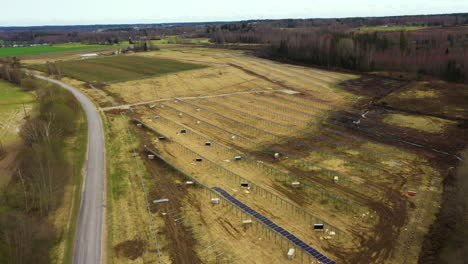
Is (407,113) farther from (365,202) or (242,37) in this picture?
(242,37)

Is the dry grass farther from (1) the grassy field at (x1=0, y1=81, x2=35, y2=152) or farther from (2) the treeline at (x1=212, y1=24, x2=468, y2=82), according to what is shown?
(1) the grassy field at (x1=0, y1=81, x2=35, y2=152)

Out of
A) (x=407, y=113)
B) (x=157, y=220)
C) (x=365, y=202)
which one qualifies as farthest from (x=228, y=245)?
(x=407, y=113)

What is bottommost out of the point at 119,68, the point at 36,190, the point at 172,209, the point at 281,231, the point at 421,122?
the point at 281,231

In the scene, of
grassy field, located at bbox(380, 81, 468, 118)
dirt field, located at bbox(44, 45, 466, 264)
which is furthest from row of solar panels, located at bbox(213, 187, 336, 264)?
grassy field, located at bbox(380, 81, 468, 118)

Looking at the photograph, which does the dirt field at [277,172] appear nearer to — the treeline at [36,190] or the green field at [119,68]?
the treeline at [36,190]

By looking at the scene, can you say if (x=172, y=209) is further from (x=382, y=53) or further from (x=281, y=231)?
(x=382, y=53)

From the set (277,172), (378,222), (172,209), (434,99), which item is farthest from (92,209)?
(434,99)
